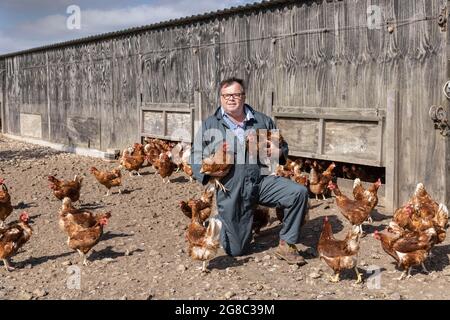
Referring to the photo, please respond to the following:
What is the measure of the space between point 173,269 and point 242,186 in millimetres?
1229

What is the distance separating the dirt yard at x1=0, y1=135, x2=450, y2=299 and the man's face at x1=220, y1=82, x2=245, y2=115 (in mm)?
1789

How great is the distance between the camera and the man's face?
5754mm

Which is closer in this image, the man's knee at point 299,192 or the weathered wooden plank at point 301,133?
the man's knee at point 299,192

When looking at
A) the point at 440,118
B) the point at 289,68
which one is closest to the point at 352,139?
the point at 440,118

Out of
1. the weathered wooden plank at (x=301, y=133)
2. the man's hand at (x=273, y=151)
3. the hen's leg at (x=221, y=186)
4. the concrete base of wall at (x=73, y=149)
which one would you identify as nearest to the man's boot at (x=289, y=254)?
the hen's leg at (x=221, y=186)

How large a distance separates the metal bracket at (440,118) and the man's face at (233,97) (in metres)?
2.86

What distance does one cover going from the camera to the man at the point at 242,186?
18.8 ft

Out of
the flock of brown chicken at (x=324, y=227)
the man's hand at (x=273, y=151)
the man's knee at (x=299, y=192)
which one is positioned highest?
the man's hand at (x=273, y=151)

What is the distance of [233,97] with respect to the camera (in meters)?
5.76

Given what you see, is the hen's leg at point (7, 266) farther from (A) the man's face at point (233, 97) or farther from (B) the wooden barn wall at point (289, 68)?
(B) the wooden barn wall at point (289, 68)

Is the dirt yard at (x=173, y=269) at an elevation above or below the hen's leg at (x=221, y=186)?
below

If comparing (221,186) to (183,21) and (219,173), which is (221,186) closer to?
(219,173)

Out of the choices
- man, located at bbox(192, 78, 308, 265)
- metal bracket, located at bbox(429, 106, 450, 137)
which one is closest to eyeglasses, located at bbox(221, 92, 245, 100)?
man, located at bbox(192, 78, 308, 265)

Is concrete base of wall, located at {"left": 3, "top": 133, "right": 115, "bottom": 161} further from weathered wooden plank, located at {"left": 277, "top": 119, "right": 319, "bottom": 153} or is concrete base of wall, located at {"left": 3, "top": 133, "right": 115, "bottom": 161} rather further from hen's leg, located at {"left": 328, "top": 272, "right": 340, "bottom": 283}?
hen's leg, located at {"left": 328, "top": 272, "right": 340, "bottom": 283}
